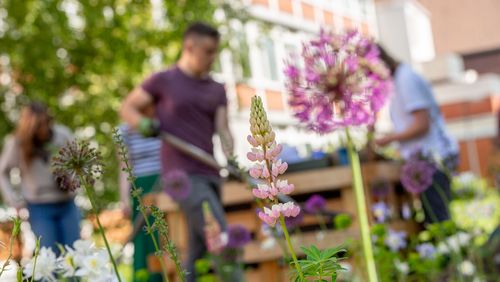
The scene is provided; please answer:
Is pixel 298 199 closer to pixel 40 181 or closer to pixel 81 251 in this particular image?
pixel 40 181

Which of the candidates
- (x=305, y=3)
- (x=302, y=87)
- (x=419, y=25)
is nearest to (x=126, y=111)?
(x=302, y=87)

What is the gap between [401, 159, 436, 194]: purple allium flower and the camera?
4410mm

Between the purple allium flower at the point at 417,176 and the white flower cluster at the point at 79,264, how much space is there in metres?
2.18

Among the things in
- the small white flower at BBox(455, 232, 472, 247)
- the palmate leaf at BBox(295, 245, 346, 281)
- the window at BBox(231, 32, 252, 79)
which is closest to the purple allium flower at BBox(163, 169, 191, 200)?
the small white flower at BBox(455, 232, 472, 247)

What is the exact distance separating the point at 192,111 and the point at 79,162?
4.58 m

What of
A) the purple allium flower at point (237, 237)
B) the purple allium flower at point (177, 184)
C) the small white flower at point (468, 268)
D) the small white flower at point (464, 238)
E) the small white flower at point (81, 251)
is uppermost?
the purple allium flower at point (177, 184)

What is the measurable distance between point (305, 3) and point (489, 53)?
20401 mm

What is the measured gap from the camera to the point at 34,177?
801 cm

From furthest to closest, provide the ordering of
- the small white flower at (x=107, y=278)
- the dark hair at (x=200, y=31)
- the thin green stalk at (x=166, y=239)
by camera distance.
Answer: the dark hair at (x=200, y=31) < the small white flower at (x=107, y=278) < the thin green stalk at (x=166, y=239)

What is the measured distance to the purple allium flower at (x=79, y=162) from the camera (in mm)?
1918

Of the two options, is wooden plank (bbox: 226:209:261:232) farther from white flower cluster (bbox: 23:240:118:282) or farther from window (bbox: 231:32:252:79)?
window (bbox: 231:32:252:79)

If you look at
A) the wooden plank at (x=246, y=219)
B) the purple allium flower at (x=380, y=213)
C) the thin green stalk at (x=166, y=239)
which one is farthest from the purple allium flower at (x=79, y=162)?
the wooden plank at (x=246, y=219)

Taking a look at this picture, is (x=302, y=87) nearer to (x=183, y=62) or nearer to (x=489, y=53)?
(x=183, y=62)

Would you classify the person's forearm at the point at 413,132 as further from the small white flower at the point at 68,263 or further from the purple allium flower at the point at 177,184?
the small white flower at the point at 68,263
